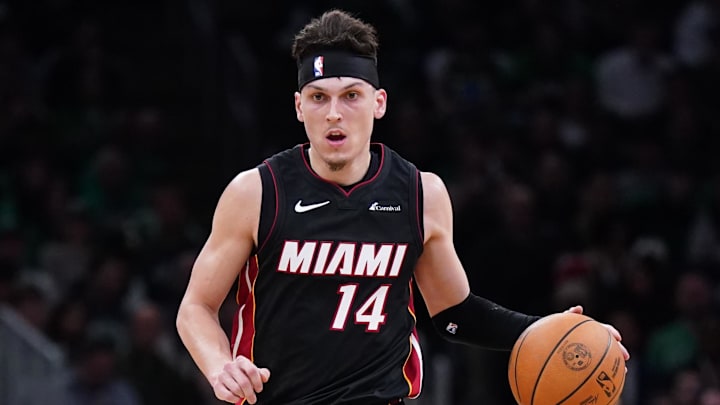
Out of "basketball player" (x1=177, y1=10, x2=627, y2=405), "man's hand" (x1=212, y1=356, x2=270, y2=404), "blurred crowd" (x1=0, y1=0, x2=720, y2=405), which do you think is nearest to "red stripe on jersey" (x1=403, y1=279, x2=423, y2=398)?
"basketball player" (x1=177, y1=10, x2=627, y2=405)

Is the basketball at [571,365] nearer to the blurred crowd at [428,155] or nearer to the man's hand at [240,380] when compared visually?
the man's hand at [240,380]

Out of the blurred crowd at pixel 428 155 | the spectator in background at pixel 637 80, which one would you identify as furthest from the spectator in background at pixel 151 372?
the spectator in background at pixel 637 80

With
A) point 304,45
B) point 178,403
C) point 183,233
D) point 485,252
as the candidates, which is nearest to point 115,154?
point 183,233

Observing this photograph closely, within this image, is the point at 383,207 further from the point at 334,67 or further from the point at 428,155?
the point at 428,155

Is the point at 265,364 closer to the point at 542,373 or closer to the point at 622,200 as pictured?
the point at 542,373

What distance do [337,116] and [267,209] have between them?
1.27 ft

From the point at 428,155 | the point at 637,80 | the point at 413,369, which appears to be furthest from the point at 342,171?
the point at 637,80

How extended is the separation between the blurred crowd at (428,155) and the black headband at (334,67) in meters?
4.12

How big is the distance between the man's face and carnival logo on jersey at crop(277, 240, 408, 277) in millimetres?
296

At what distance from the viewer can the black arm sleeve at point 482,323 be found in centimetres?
488

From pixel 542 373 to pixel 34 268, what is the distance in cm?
679

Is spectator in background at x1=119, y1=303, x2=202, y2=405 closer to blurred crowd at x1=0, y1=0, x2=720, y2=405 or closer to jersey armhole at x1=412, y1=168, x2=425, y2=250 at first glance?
blurred crowd at x1=0, y1=0, x2=720, y2=405

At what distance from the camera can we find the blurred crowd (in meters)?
9.10

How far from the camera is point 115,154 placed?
10953mm
